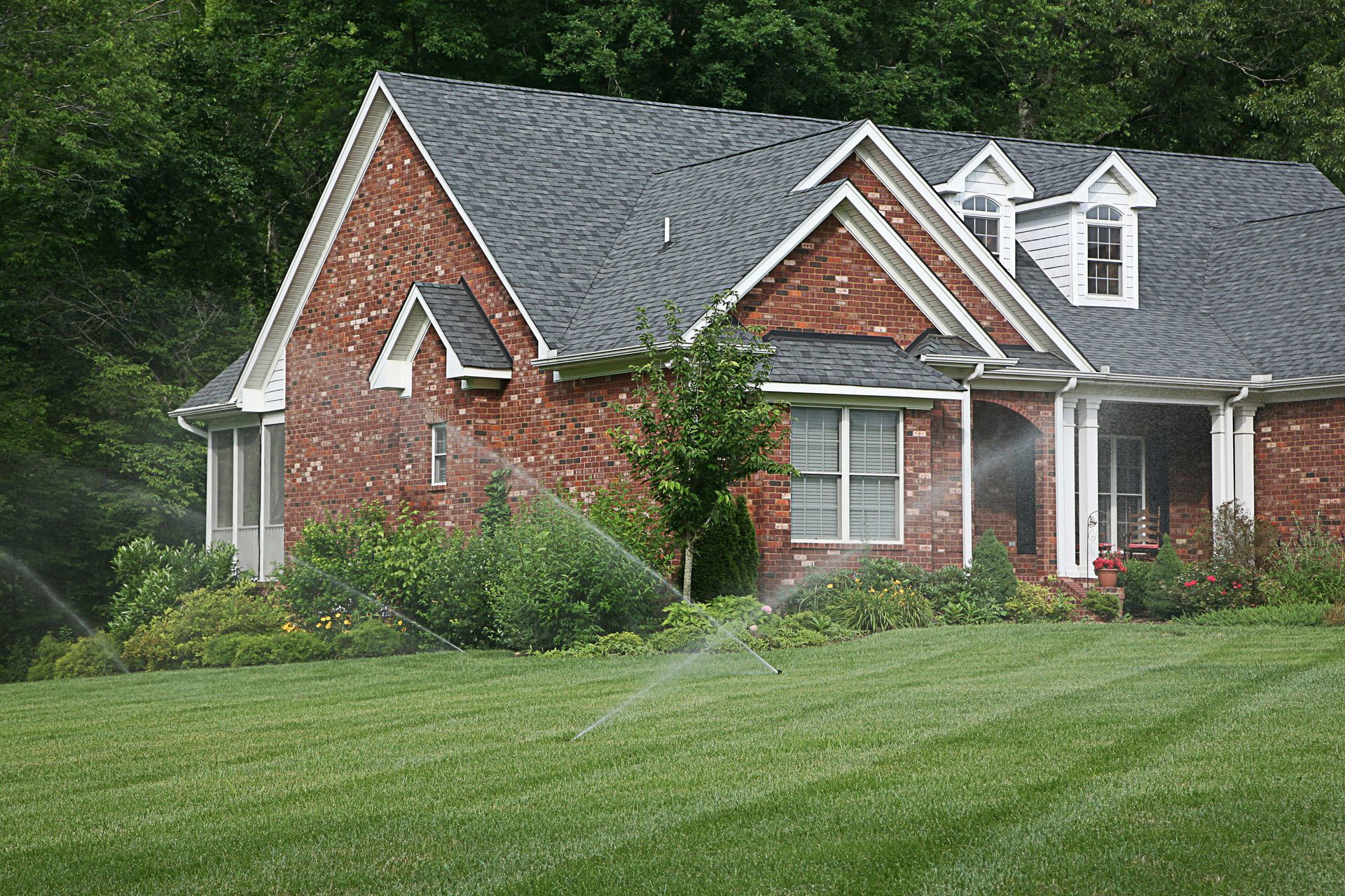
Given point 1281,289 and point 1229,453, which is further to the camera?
point 1281,289

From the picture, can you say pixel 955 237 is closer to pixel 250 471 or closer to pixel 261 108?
pixel 250 471

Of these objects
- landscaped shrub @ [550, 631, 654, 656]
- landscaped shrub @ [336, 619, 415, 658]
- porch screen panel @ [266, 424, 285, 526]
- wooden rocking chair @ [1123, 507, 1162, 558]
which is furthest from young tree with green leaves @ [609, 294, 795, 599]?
porch screen panel @ [266, 424, 285, 526]

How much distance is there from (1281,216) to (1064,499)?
8816mm

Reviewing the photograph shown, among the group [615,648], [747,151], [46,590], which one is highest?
[747,151]

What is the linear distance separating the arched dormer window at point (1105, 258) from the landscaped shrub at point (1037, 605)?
6504mm

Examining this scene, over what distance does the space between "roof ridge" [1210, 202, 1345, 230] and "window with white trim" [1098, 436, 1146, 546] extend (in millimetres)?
5451

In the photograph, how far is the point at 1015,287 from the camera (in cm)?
2192

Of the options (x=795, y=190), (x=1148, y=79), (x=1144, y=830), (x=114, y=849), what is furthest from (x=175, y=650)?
(x=1148, y=79)

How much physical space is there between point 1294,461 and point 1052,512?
4.25 metres

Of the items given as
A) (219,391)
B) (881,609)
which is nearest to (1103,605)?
(881,609)

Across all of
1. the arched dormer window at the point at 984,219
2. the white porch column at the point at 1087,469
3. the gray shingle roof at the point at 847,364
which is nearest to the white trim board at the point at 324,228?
the gray shingle roof at the point at 847,364

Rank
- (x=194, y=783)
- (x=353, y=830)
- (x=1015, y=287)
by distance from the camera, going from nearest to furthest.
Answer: (x=353, y=830), (x=194, y=783), (x=1015, y=287)

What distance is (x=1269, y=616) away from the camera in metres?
18.8

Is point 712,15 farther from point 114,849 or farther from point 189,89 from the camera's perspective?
point 114,849
